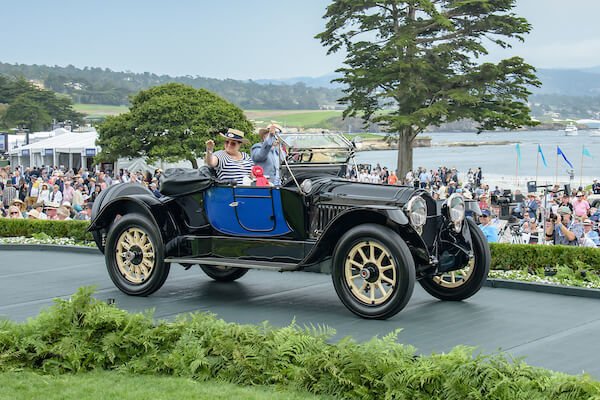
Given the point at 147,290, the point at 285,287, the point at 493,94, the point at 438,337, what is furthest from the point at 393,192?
the point at 493,94

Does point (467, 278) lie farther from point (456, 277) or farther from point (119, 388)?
point (119, 388)

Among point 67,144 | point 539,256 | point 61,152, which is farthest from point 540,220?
point 67,144

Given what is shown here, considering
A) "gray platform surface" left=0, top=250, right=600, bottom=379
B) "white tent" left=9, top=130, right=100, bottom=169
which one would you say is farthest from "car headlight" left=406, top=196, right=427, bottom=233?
"white tent" left=9, top=130, right=100, bottom=169

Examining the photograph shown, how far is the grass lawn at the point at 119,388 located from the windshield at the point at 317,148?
3.84 m

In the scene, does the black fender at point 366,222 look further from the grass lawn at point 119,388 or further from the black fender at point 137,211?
the grass lawn at point 119,388

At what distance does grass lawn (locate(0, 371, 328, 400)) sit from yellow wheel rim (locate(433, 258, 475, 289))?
3809 millimetres

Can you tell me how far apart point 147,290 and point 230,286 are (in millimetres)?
1249

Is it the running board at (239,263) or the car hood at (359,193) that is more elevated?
the car hood at (359,193)

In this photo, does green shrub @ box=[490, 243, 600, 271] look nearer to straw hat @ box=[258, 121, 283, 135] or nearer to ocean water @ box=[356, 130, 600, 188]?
straw hat @ box=[258, 121, 283, 135]

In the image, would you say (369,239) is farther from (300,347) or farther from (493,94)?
(493,94)

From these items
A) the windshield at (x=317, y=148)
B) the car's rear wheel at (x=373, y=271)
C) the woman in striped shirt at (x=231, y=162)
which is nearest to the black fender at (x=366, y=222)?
the car's rear wheel at (x=373, y=271)

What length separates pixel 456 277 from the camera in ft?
31.4

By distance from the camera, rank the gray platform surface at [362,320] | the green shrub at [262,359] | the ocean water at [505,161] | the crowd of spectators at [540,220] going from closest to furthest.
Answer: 1. the green shrub at [262,359]
2. the gray platform surface at [362,320]
3. the crowd of spectators at [540,220]
4. the ocean water at [505,161]

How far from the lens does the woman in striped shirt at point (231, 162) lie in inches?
387
